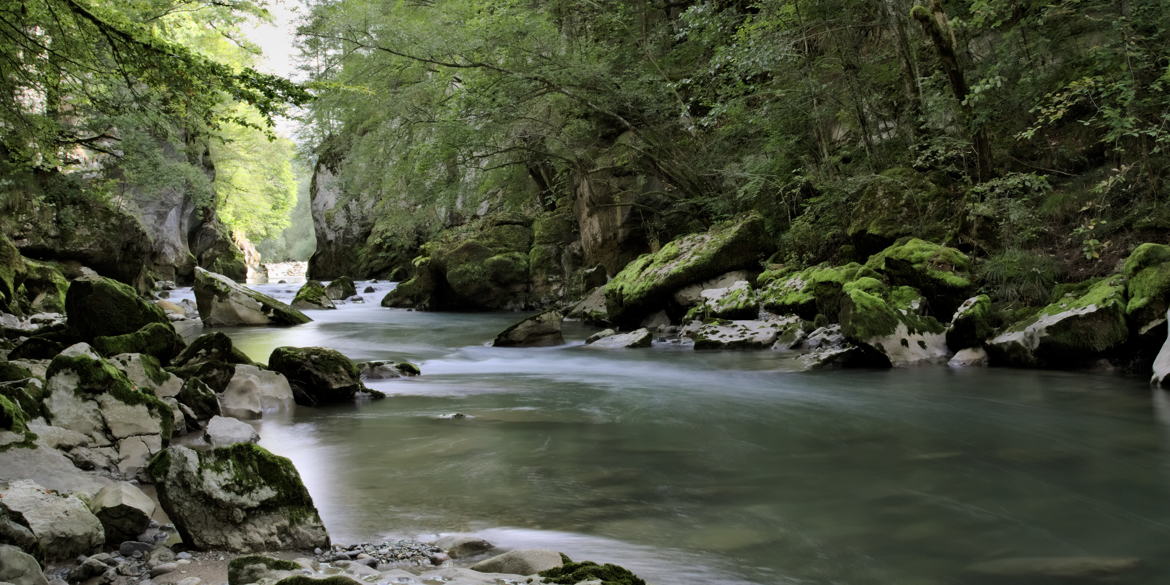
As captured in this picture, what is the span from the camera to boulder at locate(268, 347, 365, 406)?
8078mm

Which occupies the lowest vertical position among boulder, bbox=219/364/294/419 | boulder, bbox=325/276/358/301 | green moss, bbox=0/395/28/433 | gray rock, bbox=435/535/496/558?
gray rock, bbox=435/535/496/558

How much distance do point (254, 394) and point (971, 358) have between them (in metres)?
8.18

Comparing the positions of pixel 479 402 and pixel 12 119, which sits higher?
pixel 12 119

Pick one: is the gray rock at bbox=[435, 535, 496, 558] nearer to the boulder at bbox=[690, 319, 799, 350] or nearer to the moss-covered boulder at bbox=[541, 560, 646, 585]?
the moss-covered boulder at bbox=[541, 560, 646, 585]

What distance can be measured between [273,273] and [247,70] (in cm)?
6179

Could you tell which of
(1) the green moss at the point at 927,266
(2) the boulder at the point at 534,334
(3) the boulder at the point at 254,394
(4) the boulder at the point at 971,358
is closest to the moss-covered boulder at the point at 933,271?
(1) the green moss at the point at 927,266

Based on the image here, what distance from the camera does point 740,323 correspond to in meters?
12.4

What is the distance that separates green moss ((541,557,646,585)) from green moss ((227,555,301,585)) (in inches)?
41.5

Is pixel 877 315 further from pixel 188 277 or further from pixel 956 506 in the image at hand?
pixel 188 277

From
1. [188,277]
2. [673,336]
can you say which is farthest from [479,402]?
[188,277]

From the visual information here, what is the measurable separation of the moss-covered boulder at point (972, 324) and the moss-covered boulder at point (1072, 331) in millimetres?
186

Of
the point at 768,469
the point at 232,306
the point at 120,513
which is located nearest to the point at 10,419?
the point at 120,513

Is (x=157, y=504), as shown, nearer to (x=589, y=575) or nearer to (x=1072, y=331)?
(x=589, y=575)

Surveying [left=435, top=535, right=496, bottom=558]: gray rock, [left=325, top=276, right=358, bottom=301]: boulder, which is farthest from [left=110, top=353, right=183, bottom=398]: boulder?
[left=325, top=276, right=358, bottom=301]: boulder
